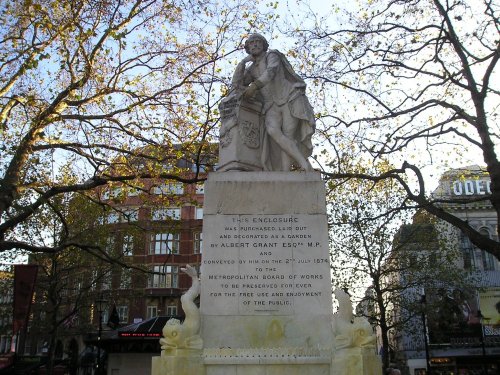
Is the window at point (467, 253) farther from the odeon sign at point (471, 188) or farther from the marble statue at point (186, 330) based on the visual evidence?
the marble statue at point (186, 330)

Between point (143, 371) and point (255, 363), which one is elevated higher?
point (255, 363)

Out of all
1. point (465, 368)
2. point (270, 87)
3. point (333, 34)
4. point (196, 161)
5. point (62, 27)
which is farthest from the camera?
point (465, 368)

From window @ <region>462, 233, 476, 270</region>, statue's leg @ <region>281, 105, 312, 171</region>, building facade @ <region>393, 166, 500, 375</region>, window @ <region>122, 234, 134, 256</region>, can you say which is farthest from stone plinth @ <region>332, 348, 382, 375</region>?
window @ <region>462, 233, 476, 270</region>

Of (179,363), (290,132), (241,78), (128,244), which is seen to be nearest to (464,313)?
(128,244)

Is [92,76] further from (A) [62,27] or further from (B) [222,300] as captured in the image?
(B) [222,300]

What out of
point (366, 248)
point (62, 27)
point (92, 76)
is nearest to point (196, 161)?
point (92, 76)

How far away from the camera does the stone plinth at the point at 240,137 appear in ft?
30.3

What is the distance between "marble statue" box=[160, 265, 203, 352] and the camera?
24.1 ft

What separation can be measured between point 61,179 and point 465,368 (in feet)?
114

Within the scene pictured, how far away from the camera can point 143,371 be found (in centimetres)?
2239

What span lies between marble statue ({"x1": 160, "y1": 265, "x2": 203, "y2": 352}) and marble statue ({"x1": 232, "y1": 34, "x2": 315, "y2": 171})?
2932 millimetres

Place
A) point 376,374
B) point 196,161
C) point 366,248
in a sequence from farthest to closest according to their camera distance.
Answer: point 366,248 → point 196,161 → point 376,374

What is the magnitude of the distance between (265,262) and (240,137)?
95.8 inches

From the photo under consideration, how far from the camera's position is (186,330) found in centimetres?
751
